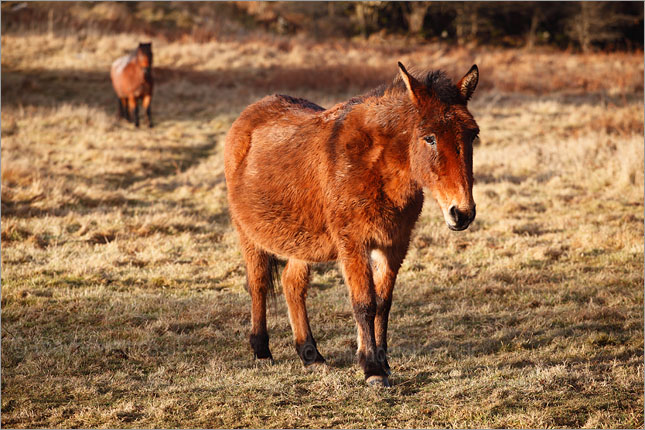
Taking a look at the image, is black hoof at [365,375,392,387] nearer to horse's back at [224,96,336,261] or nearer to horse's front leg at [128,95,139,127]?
horse's back at [224,96,336,261]

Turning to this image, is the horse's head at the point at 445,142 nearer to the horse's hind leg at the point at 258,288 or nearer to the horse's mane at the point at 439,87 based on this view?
the horse's mane at the point at 439,87

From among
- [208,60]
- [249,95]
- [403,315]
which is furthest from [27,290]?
[208,60]

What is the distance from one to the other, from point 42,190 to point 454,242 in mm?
7368

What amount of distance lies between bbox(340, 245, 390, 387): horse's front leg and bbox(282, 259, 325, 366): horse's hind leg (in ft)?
2.62

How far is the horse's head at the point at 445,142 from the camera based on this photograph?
4.07 meters

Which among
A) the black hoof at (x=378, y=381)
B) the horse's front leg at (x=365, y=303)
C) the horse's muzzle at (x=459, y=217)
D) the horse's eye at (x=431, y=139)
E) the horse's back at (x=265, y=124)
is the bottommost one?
the black hoof at (x=378, y=381)

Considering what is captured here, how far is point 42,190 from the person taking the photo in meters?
11.5

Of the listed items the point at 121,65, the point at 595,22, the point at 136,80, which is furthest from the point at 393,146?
the point at 595,22

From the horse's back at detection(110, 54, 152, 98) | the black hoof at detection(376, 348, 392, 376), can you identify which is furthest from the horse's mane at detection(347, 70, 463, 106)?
the horse's back at detection(110, 54, 152, 98)

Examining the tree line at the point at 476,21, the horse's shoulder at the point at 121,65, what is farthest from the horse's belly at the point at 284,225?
the tree line at the point at 476,21

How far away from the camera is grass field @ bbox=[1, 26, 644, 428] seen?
457 cm

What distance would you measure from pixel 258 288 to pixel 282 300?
2089mm

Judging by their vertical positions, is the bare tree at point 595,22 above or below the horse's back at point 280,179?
above

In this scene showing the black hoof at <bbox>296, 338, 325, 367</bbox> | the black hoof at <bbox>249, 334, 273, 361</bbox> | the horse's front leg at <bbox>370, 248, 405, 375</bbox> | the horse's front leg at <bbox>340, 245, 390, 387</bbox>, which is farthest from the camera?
the black hoof at <bbox>249, 334, 273, 361</bbox>
